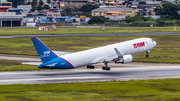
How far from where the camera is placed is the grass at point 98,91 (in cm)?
3562

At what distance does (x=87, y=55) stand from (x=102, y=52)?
360 cm

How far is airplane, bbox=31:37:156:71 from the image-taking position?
1961 inches

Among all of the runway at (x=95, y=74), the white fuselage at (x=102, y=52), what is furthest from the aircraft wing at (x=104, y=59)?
the runway at (x=95, y=74)

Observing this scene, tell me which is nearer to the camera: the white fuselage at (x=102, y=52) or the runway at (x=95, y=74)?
the runway at (x=95, y=74)

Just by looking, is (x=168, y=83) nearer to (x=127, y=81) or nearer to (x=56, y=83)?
(x=127, y=81)

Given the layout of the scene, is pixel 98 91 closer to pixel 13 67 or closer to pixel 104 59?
pixel 104 59

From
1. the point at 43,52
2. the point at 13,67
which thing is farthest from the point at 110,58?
the point at 13,67

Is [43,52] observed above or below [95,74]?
above

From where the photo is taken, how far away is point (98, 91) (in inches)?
1563

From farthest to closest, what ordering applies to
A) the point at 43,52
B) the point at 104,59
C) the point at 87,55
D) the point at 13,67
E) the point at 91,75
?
the point at 13,67 → the point at 104,59 → the point at 87,55 → the point at 91,75 → the point at 43,52

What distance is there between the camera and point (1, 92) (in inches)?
1524

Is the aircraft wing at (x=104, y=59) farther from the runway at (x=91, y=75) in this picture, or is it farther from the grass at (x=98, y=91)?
the grass at (x=98, y=91)

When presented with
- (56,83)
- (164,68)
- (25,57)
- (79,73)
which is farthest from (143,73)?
(25,57)

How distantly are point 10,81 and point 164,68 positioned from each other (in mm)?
27894
